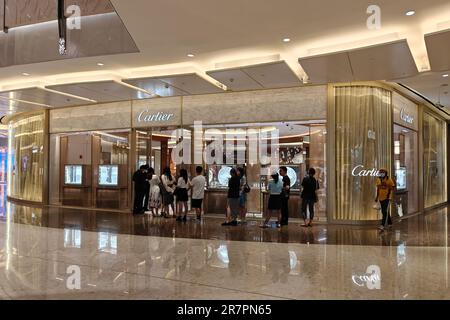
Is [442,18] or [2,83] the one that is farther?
[2,83]

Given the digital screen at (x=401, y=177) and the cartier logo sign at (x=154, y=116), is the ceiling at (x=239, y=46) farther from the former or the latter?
the digital screen at (x=401, y=177)

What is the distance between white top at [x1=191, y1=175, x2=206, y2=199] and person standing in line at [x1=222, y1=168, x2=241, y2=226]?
813 mm

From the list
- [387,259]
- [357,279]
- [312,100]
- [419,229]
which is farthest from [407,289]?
[312,100]

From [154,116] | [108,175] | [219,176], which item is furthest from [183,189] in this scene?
[108,175]

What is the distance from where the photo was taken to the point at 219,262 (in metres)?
5.46

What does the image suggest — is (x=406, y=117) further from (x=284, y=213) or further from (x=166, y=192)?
(x=166, y=192)

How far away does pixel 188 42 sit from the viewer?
7.08 meters

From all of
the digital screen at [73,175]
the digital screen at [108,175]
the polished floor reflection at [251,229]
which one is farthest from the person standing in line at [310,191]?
the digital screen at [73,175]

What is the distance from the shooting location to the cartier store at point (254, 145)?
954cm

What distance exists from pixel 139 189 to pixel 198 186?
8.35 ft

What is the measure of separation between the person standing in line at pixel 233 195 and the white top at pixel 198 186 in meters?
0.81

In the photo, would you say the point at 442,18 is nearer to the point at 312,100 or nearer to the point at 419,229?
the point at 312,100

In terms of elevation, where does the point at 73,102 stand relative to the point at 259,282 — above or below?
above

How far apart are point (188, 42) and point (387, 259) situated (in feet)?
16.2
